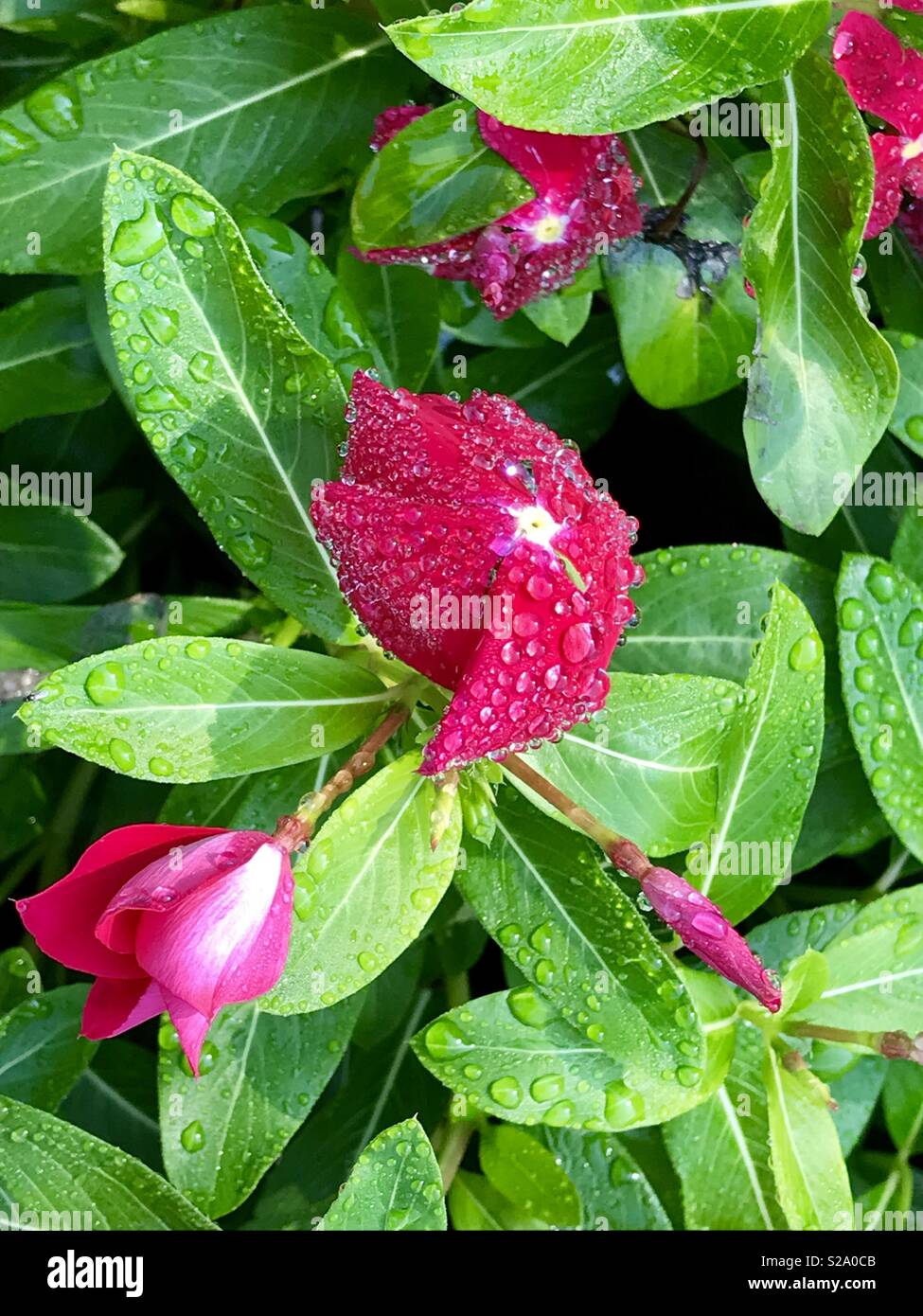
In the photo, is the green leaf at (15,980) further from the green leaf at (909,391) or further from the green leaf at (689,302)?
the green leaf at (909,391)

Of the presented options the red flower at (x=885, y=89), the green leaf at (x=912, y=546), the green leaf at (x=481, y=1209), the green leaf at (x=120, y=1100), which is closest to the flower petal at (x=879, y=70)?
the red flower at (x=885, y=89)

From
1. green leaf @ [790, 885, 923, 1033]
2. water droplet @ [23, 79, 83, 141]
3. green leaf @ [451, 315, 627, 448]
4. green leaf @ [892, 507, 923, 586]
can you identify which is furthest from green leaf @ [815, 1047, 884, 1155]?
water droplet @ [23, 79, 83, 141]

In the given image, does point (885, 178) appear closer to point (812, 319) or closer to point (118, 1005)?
point (812, 319)

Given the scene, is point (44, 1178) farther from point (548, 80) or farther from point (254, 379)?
point (548, 80)

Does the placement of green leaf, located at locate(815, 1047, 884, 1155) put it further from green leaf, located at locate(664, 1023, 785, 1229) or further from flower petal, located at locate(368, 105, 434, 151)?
flower petal, located at locate(368, 105, 434, 151)

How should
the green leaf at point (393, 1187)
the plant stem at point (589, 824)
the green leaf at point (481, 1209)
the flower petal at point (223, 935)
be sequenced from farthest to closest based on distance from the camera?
1. the green leaf at point (481, 1209)
2. the green leaf at point (393, 1187)
3. the plant stem at point (589, 824)
4. the flower petal at point (223, 935)

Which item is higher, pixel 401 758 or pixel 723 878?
pixel 401 758

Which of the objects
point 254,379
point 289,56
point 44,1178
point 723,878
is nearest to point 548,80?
point 254,379
